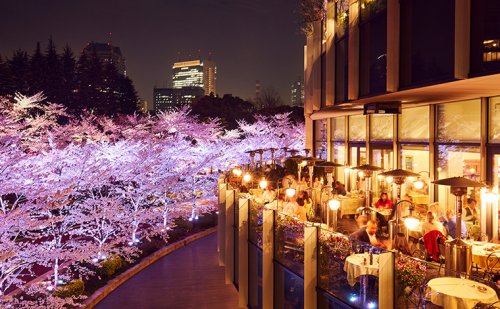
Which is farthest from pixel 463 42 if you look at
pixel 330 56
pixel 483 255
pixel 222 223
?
pixel 222 223

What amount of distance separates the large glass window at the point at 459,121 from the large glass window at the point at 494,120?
52 cm

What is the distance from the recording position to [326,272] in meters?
8.45

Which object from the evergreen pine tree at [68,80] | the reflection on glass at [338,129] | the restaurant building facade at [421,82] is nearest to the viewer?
the restaurant building facade at [421,82]

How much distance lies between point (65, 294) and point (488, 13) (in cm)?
1239

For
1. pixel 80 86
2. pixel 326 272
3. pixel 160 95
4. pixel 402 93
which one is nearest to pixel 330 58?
pixel 402 93

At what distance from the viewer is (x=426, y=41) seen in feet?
34.3

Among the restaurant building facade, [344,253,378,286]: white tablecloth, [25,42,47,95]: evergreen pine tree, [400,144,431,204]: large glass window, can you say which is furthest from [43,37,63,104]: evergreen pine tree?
[344,253,378,286]: white tablecloth

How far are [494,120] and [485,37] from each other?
389cm

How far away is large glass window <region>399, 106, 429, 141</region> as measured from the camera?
15258 millimetres

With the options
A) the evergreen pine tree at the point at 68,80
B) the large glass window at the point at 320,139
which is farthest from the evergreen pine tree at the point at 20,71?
the large glass window at the point at 320,139

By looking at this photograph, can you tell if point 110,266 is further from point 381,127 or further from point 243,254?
point 381,127

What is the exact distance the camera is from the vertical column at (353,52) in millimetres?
14258

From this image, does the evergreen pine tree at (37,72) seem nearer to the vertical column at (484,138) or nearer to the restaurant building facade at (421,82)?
the restaurant building facade at (421,82)

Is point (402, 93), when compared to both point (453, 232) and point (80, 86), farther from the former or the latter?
point (80, 86)
